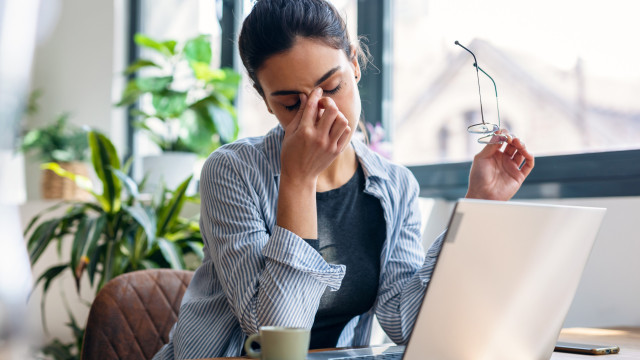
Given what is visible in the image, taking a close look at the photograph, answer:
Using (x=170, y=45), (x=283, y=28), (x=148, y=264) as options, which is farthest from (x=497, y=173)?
(x=170, y=45)

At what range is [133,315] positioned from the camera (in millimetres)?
1366

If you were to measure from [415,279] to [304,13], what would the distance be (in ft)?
1.77

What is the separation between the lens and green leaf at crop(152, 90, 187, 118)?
2.92m

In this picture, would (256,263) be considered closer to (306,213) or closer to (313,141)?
(306,213)

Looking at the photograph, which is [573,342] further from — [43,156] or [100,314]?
[43,156]

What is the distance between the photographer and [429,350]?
70 cm

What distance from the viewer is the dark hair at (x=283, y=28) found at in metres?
1.18

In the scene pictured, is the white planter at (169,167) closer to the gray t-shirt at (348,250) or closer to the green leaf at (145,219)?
the green leaf at (145,219)

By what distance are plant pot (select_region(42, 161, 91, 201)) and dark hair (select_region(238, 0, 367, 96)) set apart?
224 centimetres

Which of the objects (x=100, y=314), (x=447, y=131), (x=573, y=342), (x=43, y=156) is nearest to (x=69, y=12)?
(x=43, y=156)

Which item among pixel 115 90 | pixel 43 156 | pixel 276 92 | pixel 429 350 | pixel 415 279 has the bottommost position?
pixel 43 156

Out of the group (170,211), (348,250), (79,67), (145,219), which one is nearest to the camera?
(348,250)

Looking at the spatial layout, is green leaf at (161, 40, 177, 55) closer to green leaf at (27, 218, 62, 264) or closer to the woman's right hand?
green leaf at (27, 218, 62, 264)

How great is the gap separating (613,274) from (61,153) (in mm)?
2758
